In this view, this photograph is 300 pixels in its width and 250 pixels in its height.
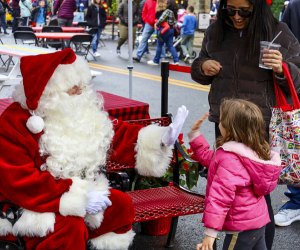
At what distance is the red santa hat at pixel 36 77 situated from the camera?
301cm

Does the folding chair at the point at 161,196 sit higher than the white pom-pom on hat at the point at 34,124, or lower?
lower

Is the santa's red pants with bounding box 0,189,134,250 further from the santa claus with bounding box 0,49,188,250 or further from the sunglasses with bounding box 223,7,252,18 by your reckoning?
the sunglasses with bounding box 223,7,252,18

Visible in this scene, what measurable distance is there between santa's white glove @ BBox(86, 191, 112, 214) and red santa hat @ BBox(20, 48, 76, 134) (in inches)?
17.8

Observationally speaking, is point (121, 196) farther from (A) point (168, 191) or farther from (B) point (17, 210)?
(A) point (168, 191)

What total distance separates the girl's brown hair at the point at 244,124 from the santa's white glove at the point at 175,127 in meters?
0.34

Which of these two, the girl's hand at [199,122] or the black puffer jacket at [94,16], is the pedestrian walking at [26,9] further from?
the girl's hand at [199,122]

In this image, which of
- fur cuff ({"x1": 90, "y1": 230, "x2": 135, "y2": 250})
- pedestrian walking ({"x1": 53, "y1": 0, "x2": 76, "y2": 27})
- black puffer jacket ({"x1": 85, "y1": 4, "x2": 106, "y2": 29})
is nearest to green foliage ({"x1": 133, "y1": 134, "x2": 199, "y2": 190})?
fur cuff ({"x1": 90, "y1": 230, "x2": 135, "y2": 250})

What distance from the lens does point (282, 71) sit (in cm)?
319

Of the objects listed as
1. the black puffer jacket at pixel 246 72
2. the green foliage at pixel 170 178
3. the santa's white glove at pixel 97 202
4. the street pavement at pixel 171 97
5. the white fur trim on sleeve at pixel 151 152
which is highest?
the black puffer jacket at pixel 246 72

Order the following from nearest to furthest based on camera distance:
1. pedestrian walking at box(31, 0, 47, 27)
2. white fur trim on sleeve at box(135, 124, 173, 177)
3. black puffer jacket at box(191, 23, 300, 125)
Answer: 1. black puffer jacket at box(191, 23, 300, 125)
2. white fur trim on sleeve at box(135, 124, 173, 177)
3. pedestrian walking at box(31, 0, 47, 27)

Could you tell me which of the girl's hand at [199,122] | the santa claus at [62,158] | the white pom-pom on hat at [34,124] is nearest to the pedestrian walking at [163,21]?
the santa claus at [62,158]

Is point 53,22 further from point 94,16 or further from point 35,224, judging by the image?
point 35,224

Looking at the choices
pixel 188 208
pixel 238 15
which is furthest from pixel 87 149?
pixel 238 15

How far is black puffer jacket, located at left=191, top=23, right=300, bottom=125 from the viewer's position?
331cm
